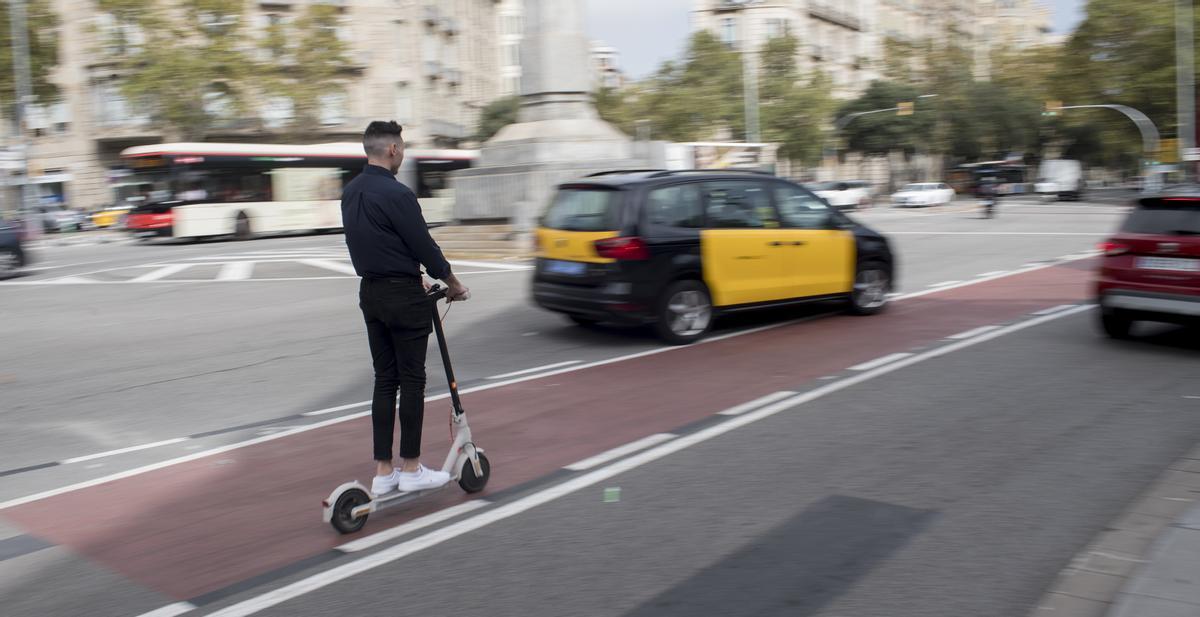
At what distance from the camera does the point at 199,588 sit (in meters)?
4.32

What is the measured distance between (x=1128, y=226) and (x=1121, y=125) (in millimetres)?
56254

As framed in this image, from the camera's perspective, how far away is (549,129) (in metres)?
23.9

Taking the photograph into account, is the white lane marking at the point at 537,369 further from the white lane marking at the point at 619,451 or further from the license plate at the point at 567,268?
the white lane marking at the point at 619,451

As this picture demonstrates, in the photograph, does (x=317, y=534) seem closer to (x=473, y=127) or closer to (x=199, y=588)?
(x=199, y=588)

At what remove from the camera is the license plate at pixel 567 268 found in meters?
10.3

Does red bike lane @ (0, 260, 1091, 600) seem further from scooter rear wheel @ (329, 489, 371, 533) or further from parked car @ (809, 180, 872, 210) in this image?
parked car @ (809, 180, 872, 210)

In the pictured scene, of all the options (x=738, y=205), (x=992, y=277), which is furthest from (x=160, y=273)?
(x=992, y=277)

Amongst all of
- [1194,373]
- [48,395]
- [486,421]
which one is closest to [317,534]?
[486,421]

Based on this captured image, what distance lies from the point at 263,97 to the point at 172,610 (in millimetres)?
46133

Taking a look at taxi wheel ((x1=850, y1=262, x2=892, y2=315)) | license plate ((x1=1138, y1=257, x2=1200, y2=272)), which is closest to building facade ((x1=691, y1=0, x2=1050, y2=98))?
taxi wheel ((x1=850, y1=262, x2=892, y2=315))

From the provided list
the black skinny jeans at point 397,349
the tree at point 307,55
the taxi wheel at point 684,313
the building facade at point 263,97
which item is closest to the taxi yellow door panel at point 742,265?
the taxi wheel at point 684,313

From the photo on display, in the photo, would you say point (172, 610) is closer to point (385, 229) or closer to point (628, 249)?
point (385, 229)

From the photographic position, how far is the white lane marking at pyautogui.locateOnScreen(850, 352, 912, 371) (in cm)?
874

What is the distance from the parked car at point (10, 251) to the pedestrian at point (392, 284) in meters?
18.5
